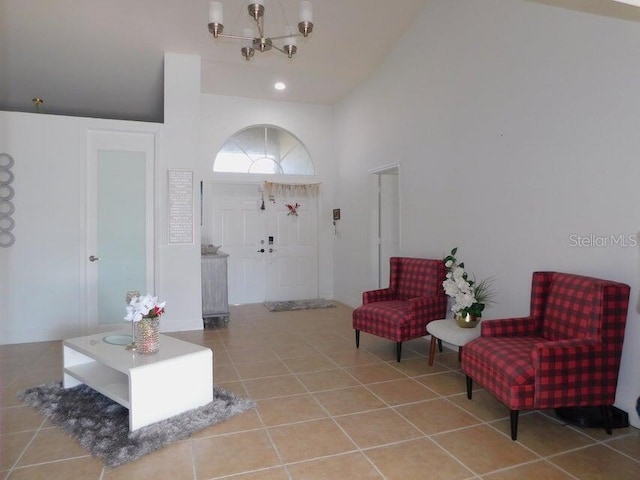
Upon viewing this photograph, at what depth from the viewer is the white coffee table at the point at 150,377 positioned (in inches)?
97.2

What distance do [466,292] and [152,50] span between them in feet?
14.4

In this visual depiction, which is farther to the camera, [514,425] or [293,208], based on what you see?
[293,208]

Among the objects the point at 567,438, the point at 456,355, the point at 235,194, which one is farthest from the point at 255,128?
the point at 567,438

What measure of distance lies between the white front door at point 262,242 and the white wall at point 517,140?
→ 7.19 ft

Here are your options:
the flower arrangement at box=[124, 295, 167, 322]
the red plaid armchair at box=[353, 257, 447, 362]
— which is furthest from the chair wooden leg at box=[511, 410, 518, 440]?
the flower arrangement at box=[124, 295, 167, 322]

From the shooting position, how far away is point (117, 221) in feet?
15.8

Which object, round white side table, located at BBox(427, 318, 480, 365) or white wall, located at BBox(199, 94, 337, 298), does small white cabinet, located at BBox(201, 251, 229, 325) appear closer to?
white wall, located at BBox(199, 94, 337, 298)

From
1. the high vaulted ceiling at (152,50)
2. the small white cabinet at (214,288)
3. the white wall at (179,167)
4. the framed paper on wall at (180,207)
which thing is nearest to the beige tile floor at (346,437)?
the white wall at (179,167)

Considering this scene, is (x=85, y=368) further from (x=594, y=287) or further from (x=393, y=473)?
(x=594, y=287)

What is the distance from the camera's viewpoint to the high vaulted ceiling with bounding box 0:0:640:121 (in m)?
4.23

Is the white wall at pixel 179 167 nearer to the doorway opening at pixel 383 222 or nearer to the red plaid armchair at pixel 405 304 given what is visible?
the red plaid armchair at pixel 405 304

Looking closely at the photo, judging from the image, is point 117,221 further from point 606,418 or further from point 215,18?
point 606,418

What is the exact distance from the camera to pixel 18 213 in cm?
445

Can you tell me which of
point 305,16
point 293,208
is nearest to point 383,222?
point 293,208
